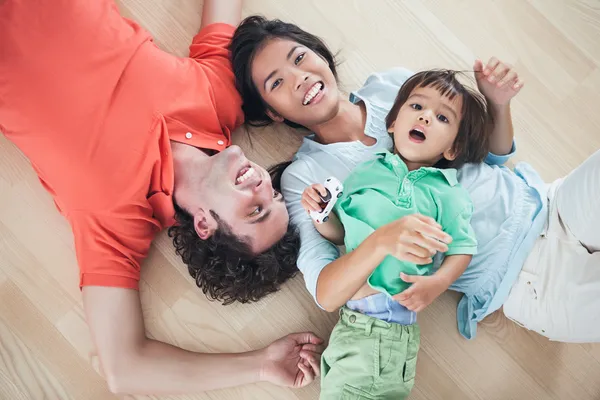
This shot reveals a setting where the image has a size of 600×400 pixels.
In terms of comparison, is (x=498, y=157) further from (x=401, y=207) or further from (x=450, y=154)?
(x=401, y=207)

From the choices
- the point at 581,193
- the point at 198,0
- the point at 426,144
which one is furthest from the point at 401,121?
the point at 198,0

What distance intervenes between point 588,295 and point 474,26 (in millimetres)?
723

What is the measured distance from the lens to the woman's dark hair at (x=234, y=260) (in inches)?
41.6

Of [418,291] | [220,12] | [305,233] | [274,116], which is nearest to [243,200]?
[305,233]

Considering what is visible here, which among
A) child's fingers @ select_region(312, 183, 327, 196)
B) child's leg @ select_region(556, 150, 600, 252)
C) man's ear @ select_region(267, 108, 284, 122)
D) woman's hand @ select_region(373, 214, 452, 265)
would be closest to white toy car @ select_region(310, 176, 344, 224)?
child's fingers @ select_region(312, 183, 327, 196)

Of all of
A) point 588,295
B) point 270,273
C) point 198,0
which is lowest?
point 270,273

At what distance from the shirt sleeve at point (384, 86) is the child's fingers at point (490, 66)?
0.72ft

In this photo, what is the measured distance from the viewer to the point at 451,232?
0.95m

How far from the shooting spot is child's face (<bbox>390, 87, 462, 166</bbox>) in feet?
3.15

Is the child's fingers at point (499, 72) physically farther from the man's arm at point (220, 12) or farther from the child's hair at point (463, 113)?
the man's arm at point (220, 12)

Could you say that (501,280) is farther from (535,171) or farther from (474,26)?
(474,26)

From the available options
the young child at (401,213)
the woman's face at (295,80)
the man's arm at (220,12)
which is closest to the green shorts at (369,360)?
the young child at (401,213)

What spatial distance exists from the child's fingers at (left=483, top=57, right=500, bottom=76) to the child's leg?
25 centimetres

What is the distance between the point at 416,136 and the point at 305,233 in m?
0.30
